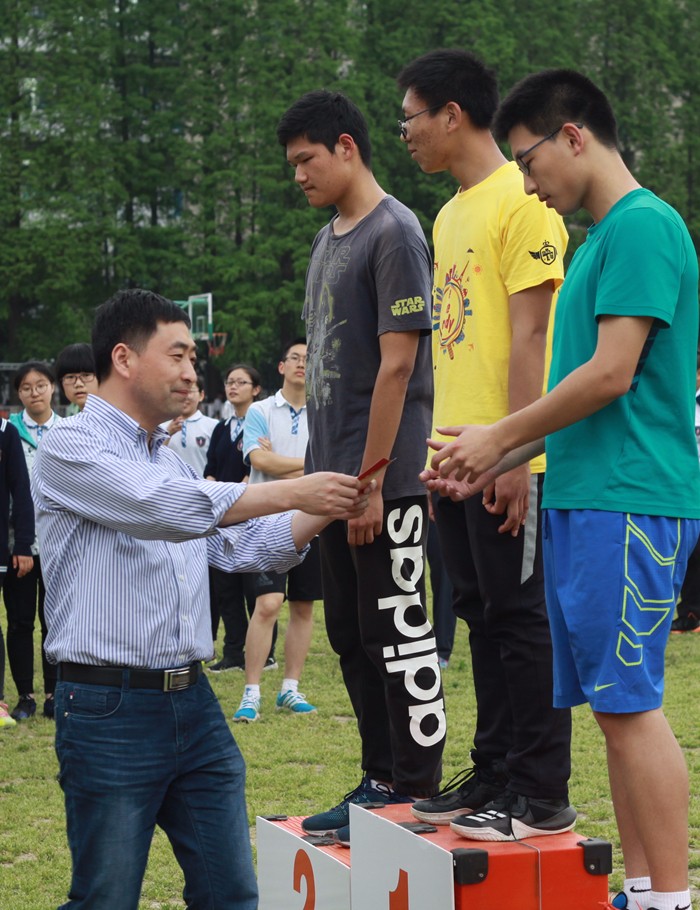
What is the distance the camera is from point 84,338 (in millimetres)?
35188

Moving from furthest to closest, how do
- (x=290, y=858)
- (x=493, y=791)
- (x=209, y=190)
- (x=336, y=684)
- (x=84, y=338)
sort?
(x=209, y=190), (x=84, y=338), (x=336, y=684), (x=290, y=858), (x=493, y=791)

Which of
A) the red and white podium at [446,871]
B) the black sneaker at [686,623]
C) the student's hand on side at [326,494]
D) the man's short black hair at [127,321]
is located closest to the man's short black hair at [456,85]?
the man's short black hair at [127,321]

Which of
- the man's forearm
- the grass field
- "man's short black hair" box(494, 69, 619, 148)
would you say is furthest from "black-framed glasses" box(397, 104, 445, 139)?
the grass field

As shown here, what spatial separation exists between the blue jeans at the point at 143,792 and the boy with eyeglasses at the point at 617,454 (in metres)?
0.95

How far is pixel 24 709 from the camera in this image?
8469mm

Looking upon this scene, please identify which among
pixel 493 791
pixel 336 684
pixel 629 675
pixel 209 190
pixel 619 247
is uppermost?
pixel 209 190

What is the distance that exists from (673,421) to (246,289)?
34.1 meters

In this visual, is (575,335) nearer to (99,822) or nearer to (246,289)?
(99,822)

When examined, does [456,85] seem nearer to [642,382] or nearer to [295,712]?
[642,382]

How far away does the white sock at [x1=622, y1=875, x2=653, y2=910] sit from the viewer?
135 inches

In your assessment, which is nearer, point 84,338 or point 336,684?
point 336,684

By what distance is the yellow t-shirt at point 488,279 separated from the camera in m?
3.90

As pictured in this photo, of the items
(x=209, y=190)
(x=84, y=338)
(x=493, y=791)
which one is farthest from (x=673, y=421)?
(x=209, y=190)

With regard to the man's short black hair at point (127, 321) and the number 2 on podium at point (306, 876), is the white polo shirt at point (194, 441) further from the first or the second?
the man's short black hair at point (127, 321)
